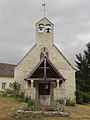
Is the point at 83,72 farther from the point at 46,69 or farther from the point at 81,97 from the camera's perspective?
the point at 46,69

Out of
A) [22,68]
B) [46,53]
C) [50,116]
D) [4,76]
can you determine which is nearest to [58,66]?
[46,53]

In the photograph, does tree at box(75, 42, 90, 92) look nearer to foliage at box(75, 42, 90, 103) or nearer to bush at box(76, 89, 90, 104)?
foliage at box(75, 42, 90, 103)

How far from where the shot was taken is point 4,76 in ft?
149

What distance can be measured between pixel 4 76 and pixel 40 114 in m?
32.3

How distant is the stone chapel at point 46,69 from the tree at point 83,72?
703cm

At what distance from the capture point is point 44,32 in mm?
28344

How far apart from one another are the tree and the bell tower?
9339 mm

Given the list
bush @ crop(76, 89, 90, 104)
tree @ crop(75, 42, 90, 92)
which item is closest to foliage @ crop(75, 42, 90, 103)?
tree @ crop(75, 42, 90, 92)

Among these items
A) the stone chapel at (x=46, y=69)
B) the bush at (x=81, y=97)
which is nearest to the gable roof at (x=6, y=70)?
the stone chapel at (x=46, y=69)

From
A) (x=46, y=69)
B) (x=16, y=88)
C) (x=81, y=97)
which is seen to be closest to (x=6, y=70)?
(x=16, y=88)

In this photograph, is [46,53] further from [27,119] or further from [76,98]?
[27,119]

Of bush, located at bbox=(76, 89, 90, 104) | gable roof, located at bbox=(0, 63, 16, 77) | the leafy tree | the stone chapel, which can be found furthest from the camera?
gable roof, located at bbox=(0, 63, 16, 77)

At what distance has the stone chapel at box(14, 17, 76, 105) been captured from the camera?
25531 millimetres

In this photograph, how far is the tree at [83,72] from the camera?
112 ft
